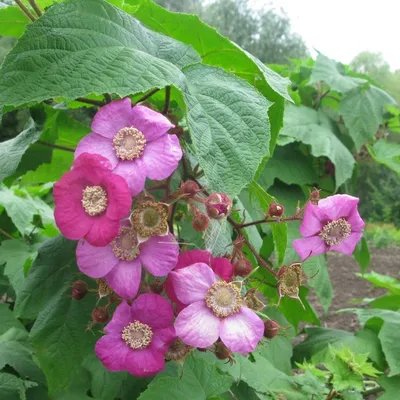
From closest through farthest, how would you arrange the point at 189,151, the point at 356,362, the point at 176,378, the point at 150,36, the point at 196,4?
the point at 150,36 < the point at 189,151 < the point at 176,378 < the point at 356,362 < the point at 196,4

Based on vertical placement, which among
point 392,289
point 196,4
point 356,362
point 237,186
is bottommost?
point 196,4

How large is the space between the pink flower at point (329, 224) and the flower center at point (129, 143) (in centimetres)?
24

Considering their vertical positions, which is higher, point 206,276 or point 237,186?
point 237,186

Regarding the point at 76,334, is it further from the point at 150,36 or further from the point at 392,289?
the point at 392,289

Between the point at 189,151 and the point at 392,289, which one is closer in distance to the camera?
the point at 189,151

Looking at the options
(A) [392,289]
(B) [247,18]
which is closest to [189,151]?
(A) [392,289]

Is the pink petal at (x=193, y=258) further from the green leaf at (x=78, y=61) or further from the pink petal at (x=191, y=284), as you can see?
the green leaf at (x=78, y=61)

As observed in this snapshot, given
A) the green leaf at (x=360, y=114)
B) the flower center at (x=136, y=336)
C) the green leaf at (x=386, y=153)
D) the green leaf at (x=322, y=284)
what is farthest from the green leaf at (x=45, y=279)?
the green leaf at (x=386, y=153)

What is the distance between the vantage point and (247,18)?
16891 mm

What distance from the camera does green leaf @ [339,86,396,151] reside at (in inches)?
87.2

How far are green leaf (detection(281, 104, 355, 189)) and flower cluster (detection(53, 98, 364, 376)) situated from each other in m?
1.29

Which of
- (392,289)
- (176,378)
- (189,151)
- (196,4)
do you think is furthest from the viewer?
(196,4)

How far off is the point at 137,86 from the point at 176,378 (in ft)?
1.80

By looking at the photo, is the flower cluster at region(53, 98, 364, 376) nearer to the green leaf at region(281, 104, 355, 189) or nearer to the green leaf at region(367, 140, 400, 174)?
the green leaf at region(281, 104, 355, 189)
